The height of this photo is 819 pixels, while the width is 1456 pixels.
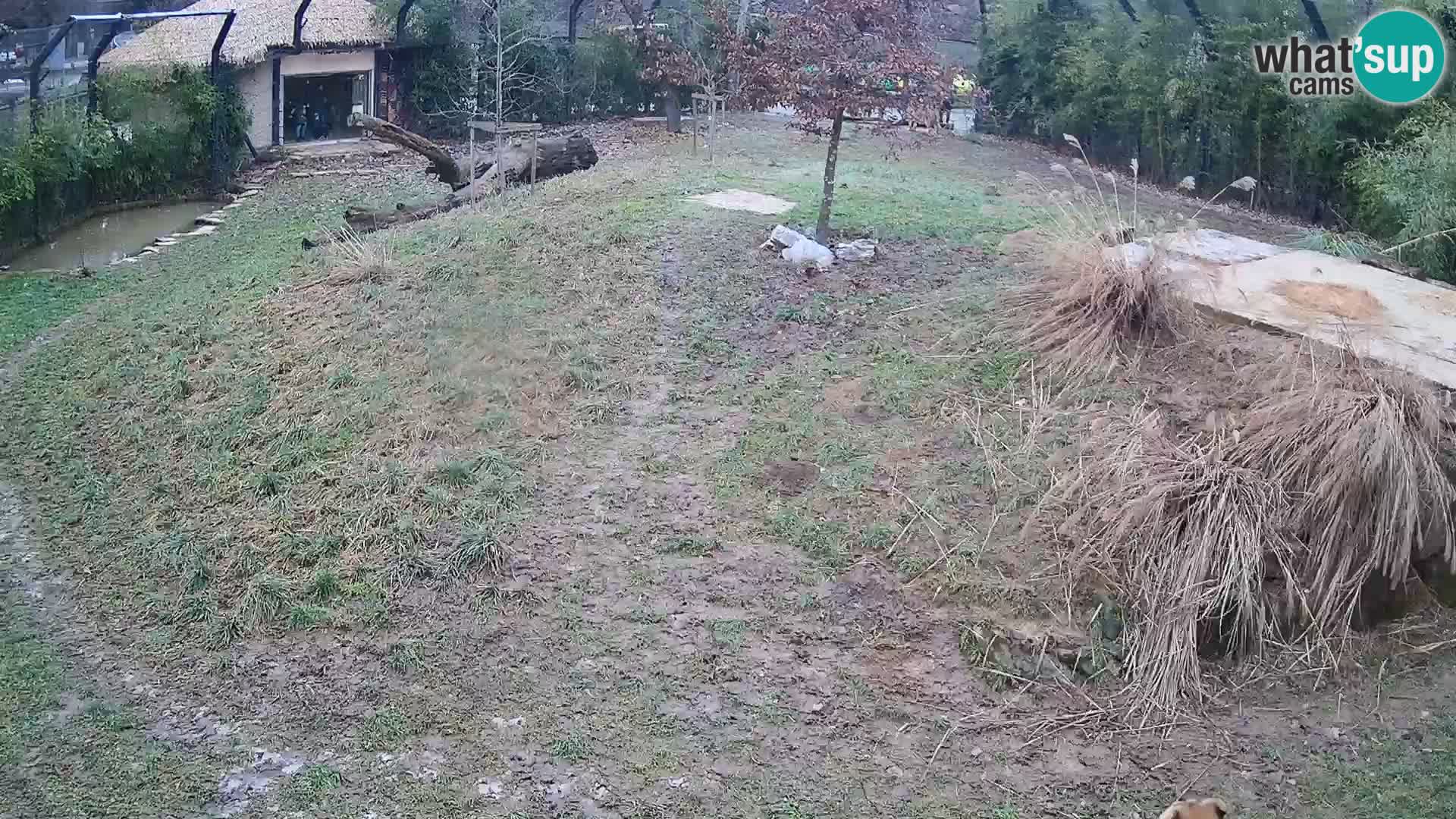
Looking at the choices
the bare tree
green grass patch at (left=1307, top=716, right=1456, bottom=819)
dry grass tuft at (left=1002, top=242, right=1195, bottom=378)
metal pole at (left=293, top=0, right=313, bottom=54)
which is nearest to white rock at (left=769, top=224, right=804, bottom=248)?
dry grass tuft at (left=1002, top=242, right=1195, bottom=378)

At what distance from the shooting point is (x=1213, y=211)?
11.9 metres

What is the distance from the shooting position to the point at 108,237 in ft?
39.1

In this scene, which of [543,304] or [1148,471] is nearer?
[1148,471]

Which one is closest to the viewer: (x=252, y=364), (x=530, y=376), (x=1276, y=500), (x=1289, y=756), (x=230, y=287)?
(x=1289, y=756)

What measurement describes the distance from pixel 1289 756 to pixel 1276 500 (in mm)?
1082

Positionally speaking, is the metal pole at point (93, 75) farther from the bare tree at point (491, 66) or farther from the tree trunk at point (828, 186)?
the tree trunk at point (828, 186)

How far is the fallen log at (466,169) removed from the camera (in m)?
10.4

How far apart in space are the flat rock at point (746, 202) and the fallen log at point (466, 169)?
2041mm

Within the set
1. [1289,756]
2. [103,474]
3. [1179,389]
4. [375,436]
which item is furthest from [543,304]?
[1289,756]

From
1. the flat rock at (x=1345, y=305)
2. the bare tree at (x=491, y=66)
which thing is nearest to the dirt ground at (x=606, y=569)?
the flat rock at (x=1345, y=305)

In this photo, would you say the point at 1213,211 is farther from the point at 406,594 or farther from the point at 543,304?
the point at 406,594

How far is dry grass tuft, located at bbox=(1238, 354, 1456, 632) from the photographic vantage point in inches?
188

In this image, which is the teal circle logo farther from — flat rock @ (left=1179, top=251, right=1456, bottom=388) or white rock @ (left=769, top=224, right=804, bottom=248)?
white rock @ (left=769, top=224, right=804, bottom=248)

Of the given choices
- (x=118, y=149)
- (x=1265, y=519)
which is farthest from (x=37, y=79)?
(x=1265, y=519)
